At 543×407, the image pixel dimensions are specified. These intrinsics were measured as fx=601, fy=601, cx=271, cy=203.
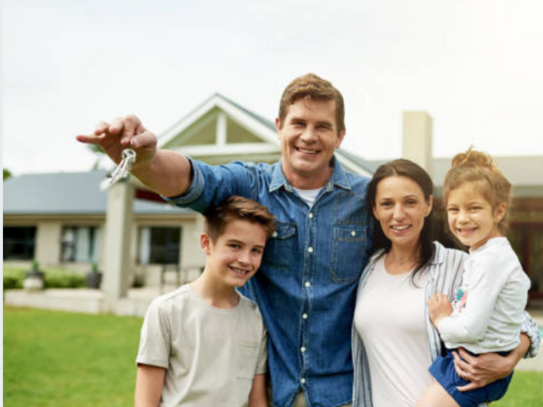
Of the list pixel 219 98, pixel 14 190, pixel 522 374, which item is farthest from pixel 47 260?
pixel 522 374

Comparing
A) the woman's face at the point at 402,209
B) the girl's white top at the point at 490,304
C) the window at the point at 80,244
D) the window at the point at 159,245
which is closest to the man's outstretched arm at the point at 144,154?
the woman's face at the point at 402,209

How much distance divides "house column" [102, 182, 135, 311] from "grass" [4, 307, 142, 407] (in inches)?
28.8

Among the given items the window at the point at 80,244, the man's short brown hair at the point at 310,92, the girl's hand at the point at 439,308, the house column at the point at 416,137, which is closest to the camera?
the girl's hand at the point at 439,308

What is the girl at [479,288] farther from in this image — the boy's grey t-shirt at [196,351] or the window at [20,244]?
the window at [20,244]

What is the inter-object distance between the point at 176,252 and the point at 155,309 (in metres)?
19.8

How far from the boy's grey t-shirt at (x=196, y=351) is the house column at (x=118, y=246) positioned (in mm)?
11788

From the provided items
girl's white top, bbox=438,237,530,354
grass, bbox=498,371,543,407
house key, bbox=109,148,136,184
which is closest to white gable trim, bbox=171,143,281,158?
grass, bbox=498,371,543,407

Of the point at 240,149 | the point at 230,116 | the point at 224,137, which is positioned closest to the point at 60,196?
the point at 224,137

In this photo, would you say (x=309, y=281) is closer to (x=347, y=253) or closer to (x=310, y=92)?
(x=347, y=253)

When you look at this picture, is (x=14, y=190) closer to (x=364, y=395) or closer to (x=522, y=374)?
(x=522, y=374)

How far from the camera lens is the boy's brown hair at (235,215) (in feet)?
9.10

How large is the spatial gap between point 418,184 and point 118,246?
12.2 metres

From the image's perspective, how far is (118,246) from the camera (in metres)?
14.2

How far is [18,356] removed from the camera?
32.1ft
